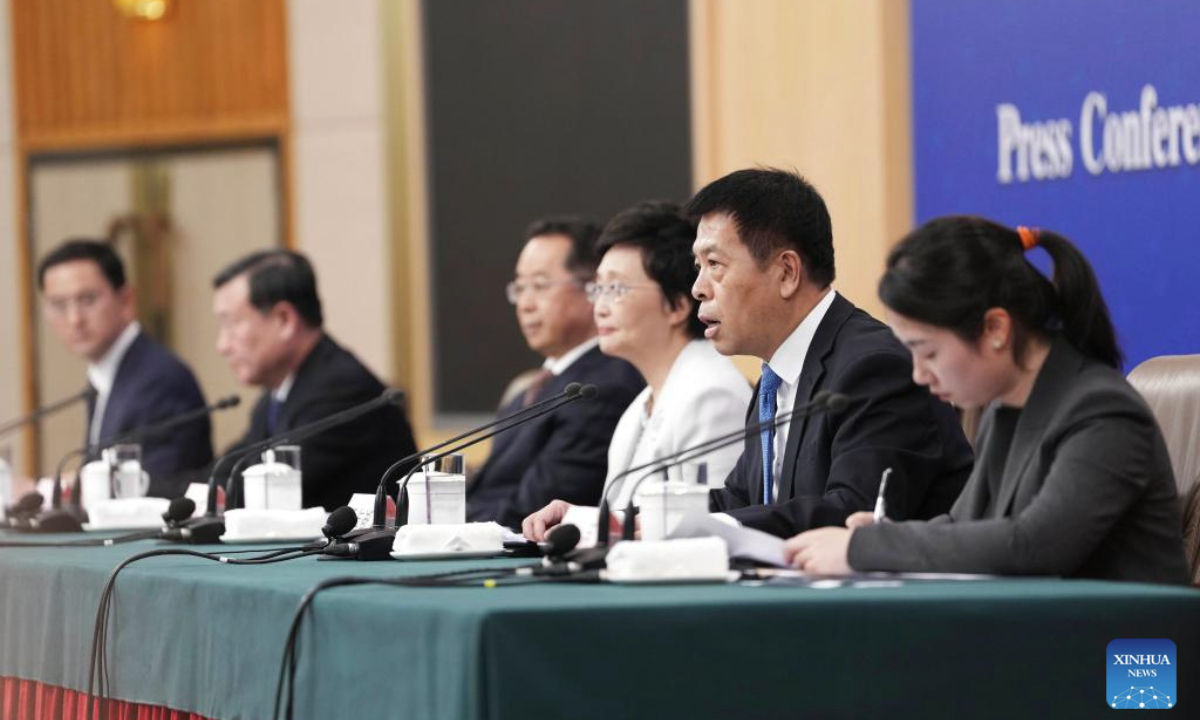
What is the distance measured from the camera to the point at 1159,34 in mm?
4527

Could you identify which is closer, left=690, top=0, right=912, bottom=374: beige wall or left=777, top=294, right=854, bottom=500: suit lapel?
left=777, top=294, right=854, bottom=500: suit lapel

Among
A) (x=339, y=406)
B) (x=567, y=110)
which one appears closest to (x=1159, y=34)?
(x=339, y=406)

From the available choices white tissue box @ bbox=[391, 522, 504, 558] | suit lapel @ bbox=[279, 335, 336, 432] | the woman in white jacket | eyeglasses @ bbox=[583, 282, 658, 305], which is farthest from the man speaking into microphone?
suit lapel @ bbox=[279, 335, 336, 432]

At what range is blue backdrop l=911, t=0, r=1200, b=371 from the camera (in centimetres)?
448

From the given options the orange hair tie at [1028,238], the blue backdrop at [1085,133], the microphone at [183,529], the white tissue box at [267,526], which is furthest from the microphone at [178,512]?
the blue backdrop at [1085,133]

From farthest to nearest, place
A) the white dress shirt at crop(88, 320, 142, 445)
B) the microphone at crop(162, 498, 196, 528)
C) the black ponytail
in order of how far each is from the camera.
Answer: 1. the white dress shirt at crop(88, 320, 142, 445)
2. the microphone at crop(162, 498, 196, 528)
3. the black ponytail

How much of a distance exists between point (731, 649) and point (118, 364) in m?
4.21

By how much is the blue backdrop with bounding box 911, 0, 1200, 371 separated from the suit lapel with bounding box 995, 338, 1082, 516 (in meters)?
1.78

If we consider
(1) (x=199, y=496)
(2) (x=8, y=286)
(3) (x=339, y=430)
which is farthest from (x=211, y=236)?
(1) (x=199, y=496)

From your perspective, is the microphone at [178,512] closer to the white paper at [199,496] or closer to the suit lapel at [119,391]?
the white paper at [199,496]

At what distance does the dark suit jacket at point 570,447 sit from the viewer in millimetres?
4629

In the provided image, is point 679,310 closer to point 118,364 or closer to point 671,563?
point 671,563

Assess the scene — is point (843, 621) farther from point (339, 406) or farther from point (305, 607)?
point (339, 406)

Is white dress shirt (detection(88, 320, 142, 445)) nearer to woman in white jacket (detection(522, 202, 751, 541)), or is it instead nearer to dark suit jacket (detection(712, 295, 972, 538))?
woman in white jacket (detection(522, 202, 751, 541))
